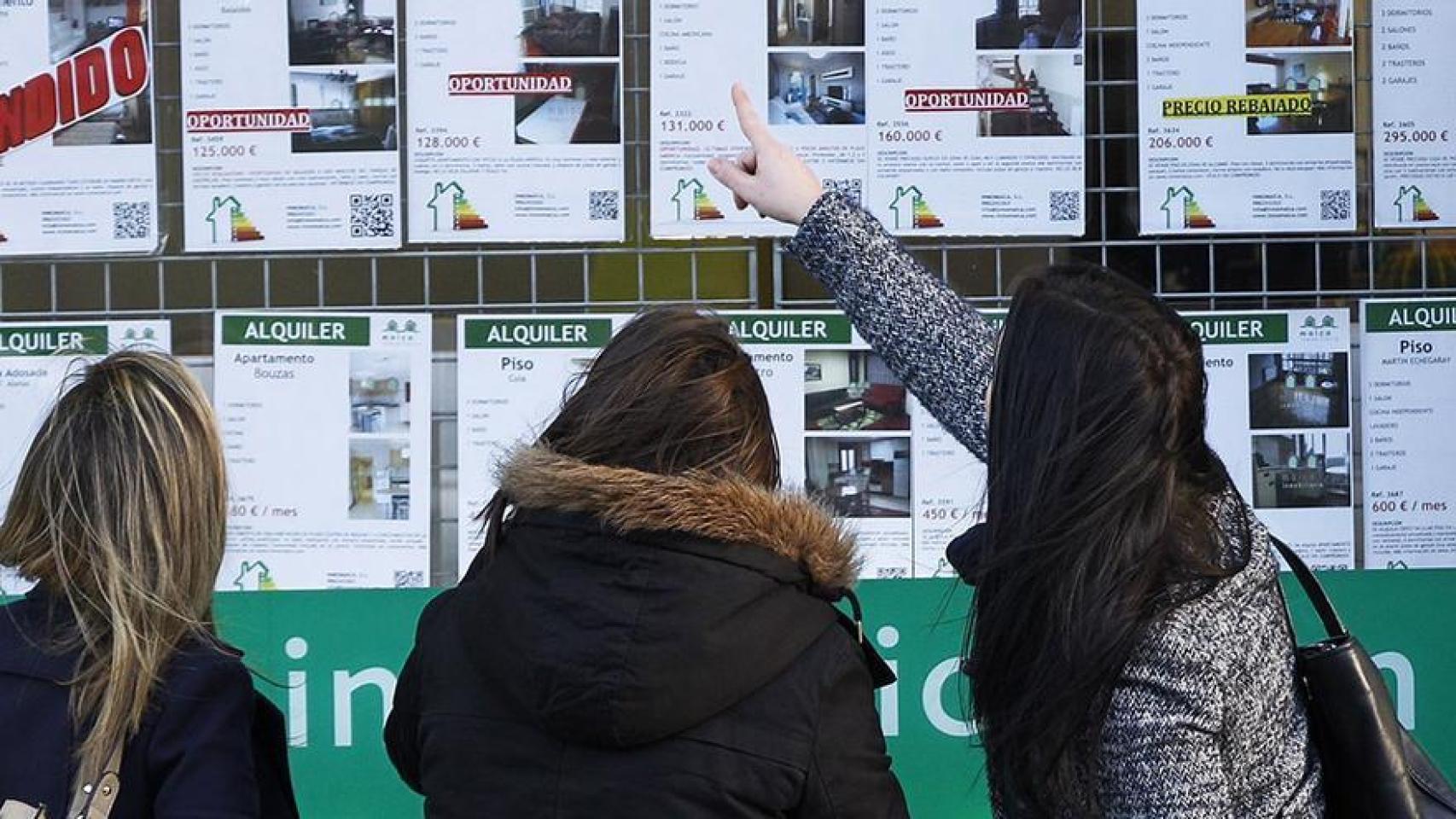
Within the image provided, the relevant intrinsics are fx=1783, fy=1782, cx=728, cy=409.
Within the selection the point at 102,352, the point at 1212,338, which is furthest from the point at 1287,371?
the point at 102,352

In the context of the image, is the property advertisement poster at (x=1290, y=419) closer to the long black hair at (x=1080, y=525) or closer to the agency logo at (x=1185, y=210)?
the agency logo at (x=1185, y=210)

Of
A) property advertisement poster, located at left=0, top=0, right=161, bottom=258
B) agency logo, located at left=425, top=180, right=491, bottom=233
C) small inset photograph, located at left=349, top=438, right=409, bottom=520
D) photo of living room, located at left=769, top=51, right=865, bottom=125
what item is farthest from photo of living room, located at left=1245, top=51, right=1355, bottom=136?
property advertisement poster, located at left=0, top=0, right=161, bottom=258

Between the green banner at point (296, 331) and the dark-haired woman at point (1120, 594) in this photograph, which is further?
the green banner at point (296, 331)

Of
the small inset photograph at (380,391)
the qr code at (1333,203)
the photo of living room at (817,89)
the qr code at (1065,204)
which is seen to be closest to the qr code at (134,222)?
the small inset photograph at (380,391)

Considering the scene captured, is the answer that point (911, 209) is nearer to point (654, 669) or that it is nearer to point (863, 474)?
point (863, 474)

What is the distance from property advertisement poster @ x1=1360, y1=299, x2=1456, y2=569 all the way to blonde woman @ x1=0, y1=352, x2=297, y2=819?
7.23ft

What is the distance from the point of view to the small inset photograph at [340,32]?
11.1ft

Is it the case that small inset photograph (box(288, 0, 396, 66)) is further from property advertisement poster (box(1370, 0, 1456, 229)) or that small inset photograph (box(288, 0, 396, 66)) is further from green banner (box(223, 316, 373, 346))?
property advertisement poster (box(1370, 0, 1456, 229))

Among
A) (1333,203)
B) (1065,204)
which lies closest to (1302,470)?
(1333,203)

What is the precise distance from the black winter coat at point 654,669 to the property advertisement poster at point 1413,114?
183 cm

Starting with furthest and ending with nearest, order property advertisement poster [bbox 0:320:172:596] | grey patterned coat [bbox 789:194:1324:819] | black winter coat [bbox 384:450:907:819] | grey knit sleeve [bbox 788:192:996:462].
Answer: property advertisement poster [bbox 0:320:172:596] → grey knit sleeve [bbox 788:192:996:462] → black winter coat [bbox 384:450:907:819] → grey patterned coat [bbox 789:194:1324:819]

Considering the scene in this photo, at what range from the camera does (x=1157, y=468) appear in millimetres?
1924

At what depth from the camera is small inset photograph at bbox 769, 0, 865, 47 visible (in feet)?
11.1

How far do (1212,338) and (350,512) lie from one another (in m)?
1.69
